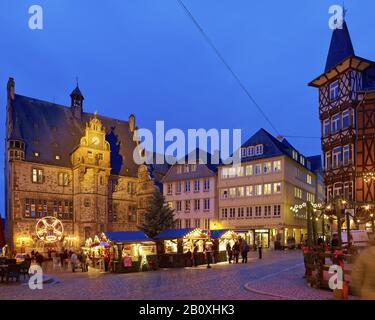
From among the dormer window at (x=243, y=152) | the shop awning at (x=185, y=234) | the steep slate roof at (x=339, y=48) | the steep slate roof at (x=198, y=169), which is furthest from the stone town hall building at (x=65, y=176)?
the steep slate roof at (x=339, y=48)

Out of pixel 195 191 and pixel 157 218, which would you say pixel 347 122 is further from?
pixel 195 191

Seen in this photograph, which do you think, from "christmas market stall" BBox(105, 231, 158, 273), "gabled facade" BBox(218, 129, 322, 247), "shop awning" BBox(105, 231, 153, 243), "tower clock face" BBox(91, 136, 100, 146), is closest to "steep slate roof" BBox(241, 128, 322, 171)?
"gabled facade" BBox(218, 129, 322, 247)

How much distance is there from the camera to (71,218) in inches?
2042

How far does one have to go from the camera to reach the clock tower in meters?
51.3

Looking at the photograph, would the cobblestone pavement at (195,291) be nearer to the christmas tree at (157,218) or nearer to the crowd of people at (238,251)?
the crowd of people at (238,251)

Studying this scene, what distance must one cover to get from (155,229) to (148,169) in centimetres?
1842

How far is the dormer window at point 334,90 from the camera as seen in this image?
37.2m

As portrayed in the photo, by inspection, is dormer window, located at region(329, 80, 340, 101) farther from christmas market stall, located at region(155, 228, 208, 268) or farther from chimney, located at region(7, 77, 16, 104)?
chimney, located at region(7, 77, 16, 104)

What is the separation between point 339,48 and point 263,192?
1741 centimetres

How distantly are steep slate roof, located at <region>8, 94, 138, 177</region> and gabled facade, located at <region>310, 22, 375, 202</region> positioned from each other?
91.8 feet

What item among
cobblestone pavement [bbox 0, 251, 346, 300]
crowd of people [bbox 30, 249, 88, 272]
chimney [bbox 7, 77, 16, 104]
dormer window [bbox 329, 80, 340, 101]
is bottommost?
crowd of people [bbox 30, 249, 88, 272]
